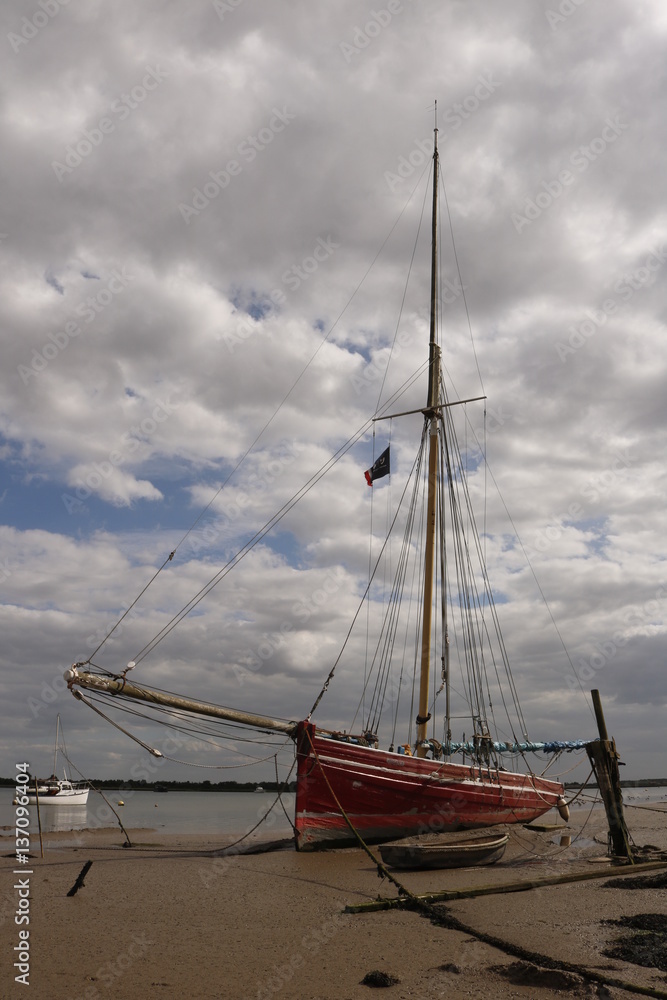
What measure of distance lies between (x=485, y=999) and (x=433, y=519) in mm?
23543

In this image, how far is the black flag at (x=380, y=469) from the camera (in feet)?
99.8

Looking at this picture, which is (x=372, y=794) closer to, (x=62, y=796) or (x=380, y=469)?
(x=380, y=469)

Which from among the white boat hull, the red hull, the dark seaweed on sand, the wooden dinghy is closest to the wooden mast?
the red hull

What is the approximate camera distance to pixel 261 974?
33.4 feet

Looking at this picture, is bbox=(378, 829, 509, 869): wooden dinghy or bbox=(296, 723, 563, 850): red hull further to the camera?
bbox=(296, 723, 563, 850): red hull

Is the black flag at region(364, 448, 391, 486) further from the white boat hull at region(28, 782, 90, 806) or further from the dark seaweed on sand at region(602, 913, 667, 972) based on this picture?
the white boat hull at region(28, 782, 90, 806)

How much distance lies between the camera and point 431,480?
32.3 m

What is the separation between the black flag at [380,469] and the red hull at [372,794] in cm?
1156

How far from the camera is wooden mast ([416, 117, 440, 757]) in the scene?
2827 centimetres

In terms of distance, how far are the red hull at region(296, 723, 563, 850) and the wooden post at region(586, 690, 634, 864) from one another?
649 centimetres

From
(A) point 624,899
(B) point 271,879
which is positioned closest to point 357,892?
(B) point 271,879

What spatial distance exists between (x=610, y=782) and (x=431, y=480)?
614 inches

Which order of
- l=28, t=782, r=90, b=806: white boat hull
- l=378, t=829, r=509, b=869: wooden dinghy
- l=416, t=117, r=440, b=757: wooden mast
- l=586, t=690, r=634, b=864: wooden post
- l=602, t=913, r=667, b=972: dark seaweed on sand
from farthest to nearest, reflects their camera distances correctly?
l=28, t=782, r=90, b=806: white boat hull < l=416, t=117, r=440, b=757: wooden mast < l=586, t=690, r=634, b=864: wooden post < l=378, t=829, r=509, b=869: wooden dinghy < l=602, t=913, r=667, b=972: dark seaweed on sand

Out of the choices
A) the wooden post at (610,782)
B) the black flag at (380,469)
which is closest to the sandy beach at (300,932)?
the wooden post at (610,782)
